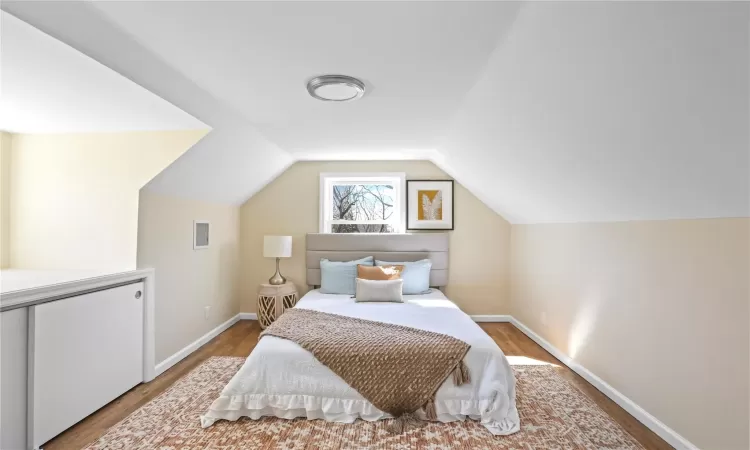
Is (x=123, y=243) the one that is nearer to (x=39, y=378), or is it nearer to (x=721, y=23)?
(x=39, y=378)

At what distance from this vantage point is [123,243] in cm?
285

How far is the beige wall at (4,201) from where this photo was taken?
2.91 m

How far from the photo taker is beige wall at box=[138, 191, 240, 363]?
3.02 meters

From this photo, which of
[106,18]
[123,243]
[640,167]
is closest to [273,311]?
[123,243]

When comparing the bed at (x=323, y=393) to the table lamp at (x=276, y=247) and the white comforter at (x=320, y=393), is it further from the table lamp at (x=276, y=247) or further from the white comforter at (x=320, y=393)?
the table lamp at (x=276, y=247)

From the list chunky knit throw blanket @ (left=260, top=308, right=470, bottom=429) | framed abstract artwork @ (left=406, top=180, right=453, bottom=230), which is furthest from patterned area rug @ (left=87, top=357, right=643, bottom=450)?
framed abstract artwork @ (left=406, top=180, right=453, bottom=230)

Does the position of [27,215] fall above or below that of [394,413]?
above

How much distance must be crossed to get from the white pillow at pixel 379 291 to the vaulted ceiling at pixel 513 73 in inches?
66.0

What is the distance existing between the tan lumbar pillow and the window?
890 mm

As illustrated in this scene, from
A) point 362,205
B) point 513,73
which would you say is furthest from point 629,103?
point 362,205

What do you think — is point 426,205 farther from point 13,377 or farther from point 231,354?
point 13,377

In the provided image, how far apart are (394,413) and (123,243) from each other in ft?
7.90

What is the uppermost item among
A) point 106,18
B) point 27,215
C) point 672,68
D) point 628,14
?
point 106,18

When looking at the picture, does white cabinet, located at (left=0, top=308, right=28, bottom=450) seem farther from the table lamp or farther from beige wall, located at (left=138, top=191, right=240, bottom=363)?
the table lamp
